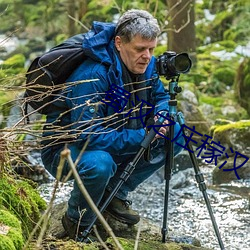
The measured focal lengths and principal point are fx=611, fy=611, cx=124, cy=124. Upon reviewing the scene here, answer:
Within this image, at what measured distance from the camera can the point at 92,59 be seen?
11.5ft

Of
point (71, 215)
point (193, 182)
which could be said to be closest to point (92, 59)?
point (71, 215)

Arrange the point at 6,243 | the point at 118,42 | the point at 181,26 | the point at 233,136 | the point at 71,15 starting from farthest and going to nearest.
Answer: the point at 71,15 → the point at 181,26 → the point at 233,136 → the point at 118,42 → the point at 6,243

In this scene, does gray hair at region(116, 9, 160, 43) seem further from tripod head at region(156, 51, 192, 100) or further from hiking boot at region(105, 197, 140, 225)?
hiking boot at region(105, 197, 140, 225)

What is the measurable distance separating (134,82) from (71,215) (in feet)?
2.83

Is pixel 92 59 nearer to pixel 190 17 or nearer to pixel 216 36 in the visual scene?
pixel 190 17

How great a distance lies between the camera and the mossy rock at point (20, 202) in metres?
3.05

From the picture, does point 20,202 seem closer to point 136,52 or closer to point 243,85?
point 136,52

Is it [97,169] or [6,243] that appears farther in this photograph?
[97,169]

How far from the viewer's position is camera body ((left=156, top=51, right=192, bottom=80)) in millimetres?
3355

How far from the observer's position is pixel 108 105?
3432 mm

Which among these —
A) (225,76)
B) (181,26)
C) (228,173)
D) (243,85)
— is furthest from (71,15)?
(228,173)

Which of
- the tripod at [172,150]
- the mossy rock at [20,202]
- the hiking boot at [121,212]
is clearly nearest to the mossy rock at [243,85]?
the hiking boot at [121,212]

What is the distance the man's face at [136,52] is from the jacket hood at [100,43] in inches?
2.4

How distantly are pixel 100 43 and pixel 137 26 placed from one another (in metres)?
0.24
